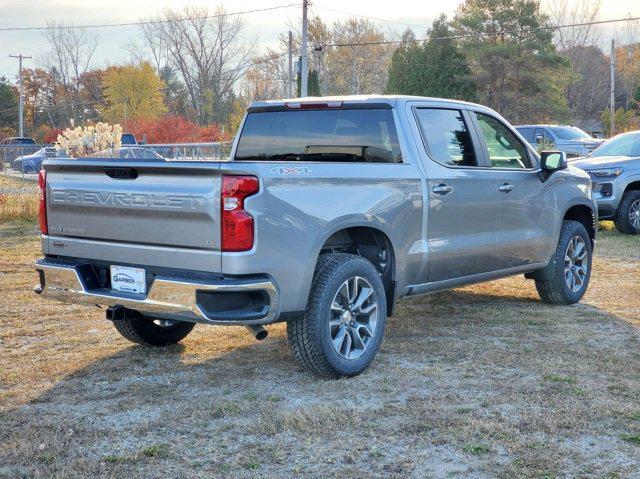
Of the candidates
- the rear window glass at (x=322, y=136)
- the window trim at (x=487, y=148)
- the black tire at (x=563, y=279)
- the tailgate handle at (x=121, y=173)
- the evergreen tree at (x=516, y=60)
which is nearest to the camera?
the tailgate handle at (x=121, y=173)

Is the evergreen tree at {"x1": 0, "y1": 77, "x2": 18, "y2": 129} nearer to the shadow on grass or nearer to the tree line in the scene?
the tree line

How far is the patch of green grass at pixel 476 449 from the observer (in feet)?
13.9

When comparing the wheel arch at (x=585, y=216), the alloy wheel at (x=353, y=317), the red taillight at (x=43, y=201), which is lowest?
the alloy wheel at (x=353, y=317)

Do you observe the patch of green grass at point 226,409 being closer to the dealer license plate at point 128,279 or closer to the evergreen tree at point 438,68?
the dealer license plate at point 128,279

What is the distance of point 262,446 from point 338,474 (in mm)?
527

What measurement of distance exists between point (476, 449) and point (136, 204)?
2.38 m

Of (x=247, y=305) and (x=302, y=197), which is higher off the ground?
(x=302, y=197)

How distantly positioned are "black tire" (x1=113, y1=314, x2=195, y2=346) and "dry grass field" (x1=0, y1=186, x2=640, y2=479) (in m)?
0.10

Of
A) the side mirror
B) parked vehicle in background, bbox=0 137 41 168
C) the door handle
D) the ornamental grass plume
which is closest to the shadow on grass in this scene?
the door handle

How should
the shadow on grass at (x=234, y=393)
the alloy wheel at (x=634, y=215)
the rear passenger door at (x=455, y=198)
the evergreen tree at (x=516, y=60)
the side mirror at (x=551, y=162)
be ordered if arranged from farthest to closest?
the evergreen tree at (x=516, y=60) < the alloy wheel at (x=634, y=215) < the side mirror at (x=551, y=162) < the rear passenger door at (x=455, y=198) < the shadow on grass at (x=234, y=393)

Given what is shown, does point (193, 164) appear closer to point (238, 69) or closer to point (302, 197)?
point (302, 197)

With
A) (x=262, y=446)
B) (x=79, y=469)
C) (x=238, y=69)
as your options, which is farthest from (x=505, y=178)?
(x=238, y=69)

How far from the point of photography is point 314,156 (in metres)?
6.29

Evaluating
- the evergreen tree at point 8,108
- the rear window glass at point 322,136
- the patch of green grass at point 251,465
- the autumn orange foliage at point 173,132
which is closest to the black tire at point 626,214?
the rear window glass at point 322,136
